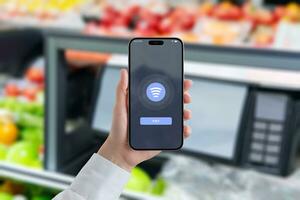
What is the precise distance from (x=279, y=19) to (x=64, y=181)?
2.02 metres

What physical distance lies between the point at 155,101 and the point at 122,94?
0.15 feet

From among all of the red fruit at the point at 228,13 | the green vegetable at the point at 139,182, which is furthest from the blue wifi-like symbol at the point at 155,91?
the red fruit at the point at 228,13

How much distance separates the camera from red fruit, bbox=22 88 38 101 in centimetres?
235

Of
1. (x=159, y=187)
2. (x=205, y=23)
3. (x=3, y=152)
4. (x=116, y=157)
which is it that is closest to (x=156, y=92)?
(x=116, y=157)

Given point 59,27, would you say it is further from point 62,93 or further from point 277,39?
point 62,93

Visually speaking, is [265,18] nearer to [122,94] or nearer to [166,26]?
[166,26]

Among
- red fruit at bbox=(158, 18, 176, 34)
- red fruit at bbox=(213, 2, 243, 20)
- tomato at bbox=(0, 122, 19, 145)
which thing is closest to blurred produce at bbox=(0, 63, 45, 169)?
tomato at bbox=(0, 122, 19, 145)

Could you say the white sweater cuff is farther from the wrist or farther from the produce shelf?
the produce shelf

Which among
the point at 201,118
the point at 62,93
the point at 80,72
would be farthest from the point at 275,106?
the point at 80,72

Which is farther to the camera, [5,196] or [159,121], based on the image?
[5,196]

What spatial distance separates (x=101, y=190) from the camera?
0.63m

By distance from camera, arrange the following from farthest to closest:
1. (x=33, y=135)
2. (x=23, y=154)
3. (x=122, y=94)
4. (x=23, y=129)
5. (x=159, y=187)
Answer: (x=23, y=129) → (x=33, y=135) → (x=23, y=154) → (x=159, y=187) → (x=122, y=94)

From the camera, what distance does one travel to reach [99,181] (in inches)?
24.7

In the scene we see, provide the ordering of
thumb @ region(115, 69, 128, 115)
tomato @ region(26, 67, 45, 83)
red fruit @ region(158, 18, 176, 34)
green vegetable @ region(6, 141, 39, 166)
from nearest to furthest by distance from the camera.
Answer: thumb @ region(115, 69, 128, 115) → green vegetable @ region(6, 141, 39, 166) → tomato @ region(26, 67, 45, 83) → red fruit @ region(158, 18, 176, 34)
